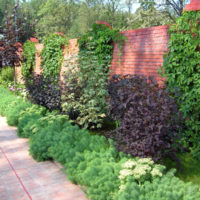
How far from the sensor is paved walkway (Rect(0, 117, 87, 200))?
3.51 m

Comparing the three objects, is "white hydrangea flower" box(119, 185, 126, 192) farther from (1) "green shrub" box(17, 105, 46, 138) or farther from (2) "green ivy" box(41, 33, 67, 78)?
(2) "green ivy" box(41, 33, 67, 78)

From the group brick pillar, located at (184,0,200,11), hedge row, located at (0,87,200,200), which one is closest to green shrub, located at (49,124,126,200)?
hedge row, located at (0,87,200,200)

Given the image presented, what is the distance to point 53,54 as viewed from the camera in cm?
1016

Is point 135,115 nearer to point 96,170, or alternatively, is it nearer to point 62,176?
point 96,170

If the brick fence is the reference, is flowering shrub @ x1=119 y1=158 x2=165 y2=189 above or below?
below

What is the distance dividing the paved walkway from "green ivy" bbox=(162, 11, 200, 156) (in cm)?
236

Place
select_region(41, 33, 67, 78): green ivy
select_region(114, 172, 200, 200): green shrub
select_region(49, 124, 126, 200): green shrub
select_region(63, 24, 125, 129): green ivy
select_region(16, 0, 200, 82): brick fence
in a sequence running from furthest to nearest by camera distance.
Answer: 1. select_region(41, 33, 67, 78): green ivy
2. select_region(63, 24, 125, 129): green ivy
3. select_region(16, 0, 200, 82): brick fence
4. select_region(49, 124, 126, 200): green shrub
5. select_region(114, 172, 200, 200): green shrub

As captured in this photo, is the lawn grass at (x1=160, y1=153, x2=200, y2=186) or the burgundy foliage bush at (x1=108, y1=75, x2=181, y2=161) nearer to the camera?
the burgundy foliage bush at (x1=108, y1=75, x2=181, y2=161)

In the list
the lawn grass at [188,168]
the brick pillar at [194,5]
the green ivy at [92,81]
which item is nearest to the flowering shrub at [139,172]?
the lawn grass at [188,168]

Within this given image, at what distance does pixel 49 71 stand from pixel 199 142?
7.10 metres

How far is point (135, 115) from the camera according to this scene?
12.9ft

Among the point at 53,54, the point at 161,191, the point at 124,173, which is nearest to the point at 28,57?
the point at 53,54

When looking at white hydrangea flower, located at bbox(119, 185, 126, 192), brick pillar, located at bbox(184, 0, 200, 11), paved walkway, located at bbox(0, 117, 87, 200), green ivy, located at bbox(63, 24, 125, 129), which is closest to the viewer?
white hydrangea flower, located at bbox(119, 185, 126, 192)

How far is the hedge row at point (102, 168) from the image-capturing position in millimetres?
2842
